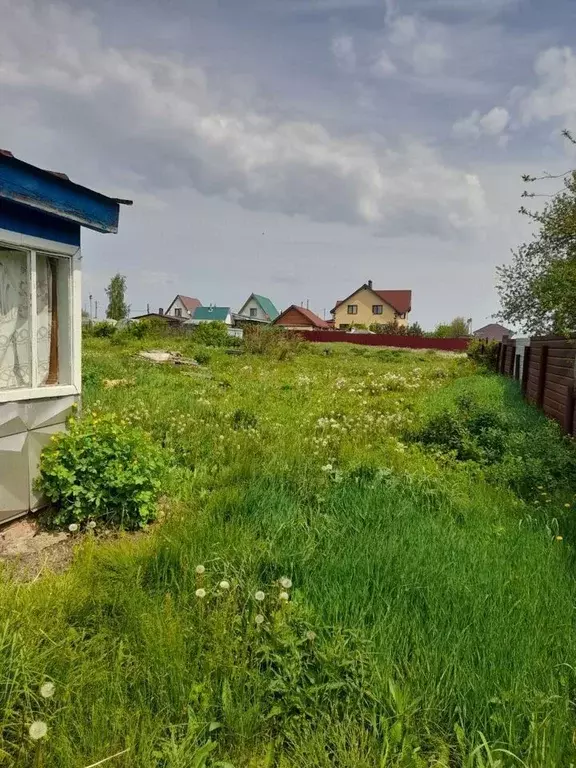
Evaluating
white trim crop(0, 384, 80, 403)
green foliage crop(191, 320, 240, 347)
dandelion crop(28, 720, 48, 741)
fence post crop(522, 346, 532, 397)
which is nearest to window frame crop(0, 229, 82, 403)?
white trim crop(0, 384, 80, 403)

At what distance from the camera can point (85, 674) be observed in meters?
2.06

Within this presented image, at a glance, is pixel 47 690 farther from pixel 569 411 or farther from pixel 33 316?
pixel 569 411

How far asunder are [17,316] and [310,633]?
3.16m

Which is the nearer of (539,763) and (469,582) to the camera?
(539,763)

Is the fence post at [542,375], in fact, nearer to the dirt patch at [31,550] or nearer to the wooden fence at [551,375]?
the wooden fence at [551,375]

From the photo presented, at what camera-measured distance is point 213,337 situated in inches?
1101

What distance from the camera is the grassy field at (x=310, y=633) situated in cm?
182

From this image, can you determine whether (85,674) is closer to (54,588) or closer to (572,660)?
(54,588)

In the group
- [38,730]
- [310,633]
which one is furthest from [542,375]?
[38,730]

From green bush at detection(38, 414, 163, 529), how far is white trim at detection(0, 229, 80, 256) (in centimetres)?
148

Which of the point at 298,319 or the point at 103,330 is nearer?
the point at 103,330

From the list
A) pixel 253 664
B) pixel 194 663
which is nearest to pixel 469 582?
pixel 253 664

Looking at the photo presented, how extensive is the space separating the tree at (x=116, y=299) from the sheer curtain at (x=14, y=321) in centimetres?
5660

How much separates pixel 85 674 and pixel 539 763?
1.78 m
